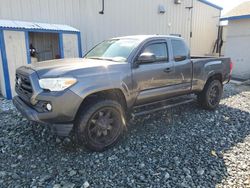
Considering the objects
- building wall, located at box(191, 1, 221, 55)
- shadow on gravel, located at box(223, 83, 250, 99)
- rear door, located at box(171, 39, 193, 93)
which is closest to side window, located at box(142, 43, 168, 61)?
rear door, located at box(171, 39, 193, 93)

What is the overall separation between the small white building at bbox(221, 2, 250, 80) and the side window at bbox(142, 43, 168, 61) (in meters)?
8.91

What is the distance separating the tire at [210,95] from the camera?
17.9 ft

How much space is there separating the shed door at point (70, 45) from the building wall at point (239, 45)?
29.3 feet

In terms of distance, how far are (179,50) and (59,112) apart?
9.86ft

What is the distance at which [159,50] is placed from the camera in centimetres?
441

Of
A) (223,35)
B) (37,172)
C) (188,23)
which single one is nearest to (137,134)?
(37,172)

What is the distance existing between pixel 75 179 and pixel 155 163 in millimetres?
1171

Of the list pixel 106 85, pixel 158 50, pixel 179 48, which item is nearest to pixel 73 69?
pixel 106 85

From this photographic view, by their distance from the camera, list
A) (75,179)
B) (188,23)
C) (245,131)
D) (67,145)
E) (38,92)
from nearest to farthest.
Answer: (75,179)
(38,92)
(67,145)
(245,131)
(188,23)

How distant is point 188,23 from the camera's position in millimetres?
13070

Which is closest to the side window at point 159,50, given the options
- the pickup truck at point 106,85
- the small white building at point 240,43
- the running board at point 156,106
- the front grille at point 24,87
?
the pickup truck at point 106,85

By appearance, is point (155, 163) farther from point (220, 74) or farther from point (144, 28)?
point (144, 28)

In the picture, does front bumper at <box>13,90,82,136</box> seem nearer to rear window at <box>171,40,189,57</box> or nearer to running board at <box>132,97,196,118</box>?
running board at <box>132,97,196,118</box>

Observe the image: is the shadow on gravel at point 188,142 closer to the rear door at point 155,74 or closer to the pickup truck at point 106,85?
the pickup truck at point 106,85
